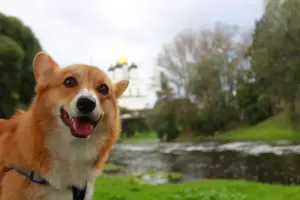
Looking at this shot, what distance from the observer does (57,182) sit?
2.88m


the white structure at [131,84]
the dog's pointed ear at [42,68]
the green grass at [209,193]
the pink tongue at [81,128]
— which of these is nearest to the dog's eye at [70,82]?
the dog's pointed ear at [42,68]

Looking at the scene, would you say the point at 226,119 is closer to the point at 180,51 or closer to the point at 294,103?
the point at 180,51

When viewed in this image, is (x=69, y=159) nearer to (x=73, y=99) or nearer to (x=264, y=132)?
(x=73, y=99)

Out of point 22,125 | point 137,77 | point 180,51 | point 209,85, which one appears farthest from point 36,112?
point 137,77

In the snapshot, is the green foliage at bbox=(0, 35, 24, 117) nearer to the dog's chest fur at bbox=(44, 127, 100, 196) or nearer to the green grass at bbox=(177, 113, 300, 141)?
the dog's chest fur at bbox=(44, 127, 100, 196)

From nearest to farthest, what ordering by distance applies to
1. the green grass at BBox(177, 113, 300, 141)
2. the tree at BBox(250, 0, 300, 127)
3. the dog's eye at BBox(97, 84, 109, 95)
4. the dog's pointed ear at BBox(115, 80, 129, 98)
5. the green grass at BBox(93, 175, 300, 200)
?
the dog's eye at BBox(97, 84, 109, 95) < the dog's pointed ear at BBox(115, 80, 129, 98) < the green grass at BBox(93, 175, 300, 200) < the tree at BBox(250, 0, 300, 127) < the green grass at BBox(177, 113, 300, 141)

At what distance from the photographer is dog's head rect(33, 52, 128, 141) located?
287 centimetres

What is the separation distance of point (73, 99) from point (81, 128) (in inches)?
11.0

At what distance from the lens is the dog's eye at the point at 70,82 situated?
9.88 ft

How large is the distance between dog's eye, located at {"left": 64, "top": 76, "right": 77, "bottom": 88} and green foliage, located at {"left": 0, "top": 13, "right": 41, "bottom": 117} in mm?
8344

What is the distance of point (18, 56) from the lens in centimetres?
1058

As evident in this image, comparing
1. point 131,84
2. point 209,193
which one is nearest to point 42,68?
point 209,193

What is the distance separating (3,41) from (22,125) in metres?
8.67

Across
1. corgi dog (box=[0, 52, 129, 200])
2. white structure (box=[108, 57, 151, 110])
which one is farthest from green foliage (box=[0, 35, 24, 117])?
white structure (box=[108, 57, 151, 110])
